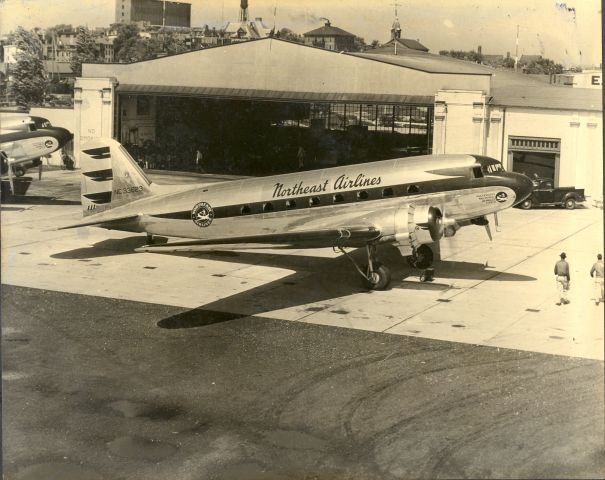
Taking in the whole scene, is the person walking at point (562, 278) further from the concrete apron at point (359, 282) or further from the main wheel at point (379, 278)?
the main wheel at point (379, 278)

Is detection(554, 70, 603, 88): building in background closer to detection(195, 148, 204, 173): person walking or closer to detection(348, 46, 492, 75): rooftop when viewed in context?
detection(348, 46, 492, 75): rooftop

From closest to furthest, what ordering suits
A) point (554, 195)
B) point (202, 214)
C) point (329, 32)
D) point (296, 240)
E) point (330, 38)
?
1. point (329, 32)
2. point (330, 38)
3. point (554, 195)
4. point (296, 240)
5. point (202, 214)

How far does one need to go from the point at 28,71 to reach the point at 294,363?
341 inches

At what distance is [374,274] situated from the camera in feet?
65.8

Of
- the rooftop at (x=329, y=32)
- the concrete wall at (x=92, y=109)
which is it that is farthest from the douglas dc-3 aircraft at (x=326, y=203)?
the rooftop at (x=329, y=32)

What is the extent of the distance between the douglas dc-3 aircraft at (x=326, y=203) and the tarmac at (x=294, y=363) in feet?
2.56

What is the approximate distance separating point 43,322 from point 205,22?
Result: 7.78 meters

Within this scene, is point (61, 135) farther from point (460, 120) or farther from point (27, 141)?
point (460, 120)

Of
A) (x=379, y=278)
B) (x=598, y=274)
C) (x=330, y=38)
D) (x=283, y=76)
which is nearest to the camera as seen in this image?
(x=598, y=274)

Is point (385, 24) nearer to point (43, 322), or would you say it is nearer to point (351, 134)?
point (351, 134)

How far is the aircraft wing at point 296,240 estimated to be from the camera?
59.4 ft

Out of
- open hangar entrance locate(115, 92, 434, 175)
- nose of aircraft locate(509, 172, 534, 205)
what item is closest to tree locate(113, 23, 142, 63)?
open hangar entrance locate(115, 92, 434, 175)

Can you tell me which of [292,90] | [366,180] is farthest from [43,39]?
[366,180]

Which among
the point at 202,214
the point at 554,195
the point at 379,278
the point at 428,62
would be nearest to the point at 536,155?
the point at 554,195
